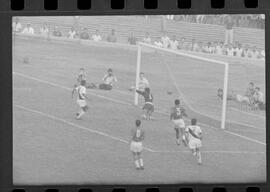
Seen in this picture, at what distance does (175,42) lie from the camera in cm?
429

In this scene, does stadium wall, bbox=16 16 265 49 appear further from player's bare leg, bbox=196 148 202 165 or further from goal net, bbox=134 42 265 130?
player's bare leg, bbox=196 148 202 165

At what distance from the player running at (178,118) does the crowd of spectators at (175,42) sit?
263 millimetres

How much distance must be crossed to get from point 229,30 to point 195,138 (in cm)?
52

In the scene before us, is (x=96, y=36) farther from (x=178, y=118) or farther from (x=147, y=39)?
(x=178, y=118)

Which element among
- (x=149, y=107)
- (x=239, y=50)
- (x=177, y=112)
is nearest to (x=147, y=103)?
(x=149, y=107)

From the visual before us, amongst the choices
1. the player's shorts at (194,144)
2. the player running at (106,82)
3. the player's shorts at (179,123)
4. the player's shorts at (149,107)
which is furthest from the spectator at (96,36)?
the player's shorts at (194,144)

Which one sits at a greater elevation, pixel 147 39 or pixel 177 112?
pixel 147 39

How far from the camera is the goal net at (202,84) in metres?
4.27

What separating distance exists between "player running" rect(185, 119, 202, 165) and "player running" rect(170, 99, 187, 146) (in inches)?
1.0

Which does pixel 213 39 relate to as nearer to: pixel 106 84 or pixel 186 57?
pixel 186 57

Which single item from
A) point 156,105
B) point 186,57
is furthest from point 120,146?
point 186,57

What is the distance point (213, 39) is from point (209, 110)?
33 cm

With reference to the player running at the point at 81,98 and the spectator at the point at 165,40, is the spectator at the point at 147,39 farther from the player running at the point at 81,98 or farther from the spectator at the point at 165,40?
the player running at the point at 81,98

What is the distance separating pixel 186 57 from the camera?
4285 millimetres
